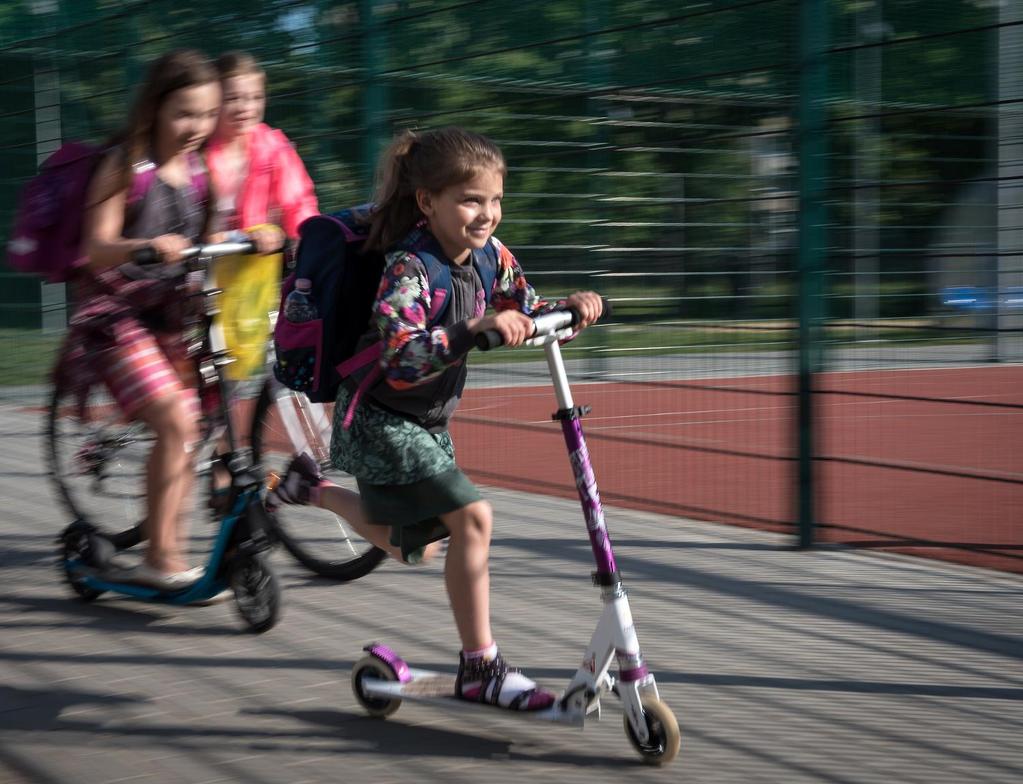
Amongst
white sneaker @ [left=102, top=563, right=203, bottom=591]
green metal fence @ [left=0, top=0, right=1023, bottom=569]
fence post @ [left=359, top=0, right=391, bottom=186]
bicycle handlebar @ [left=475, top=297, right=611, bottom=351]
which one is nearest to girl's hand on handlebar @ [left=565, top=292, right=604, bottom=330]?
bicycle handlebar @ [left=475, top=297, right=611, bottom=351]

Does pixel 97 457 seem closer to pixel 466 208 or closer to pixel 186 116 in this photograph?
pixel 186 116

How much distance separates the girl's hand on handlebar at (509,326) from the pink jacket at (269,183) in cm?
217

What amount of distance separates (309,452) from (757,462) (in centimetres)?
411

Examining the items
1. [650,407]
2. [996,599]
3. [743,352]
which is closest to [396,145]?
[996,599]

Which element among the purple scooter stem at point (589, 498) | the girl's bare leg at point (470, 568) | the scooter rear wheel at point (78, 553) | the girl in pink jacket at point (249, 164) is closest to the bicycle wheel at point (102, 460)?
the scooter rear wheel at point (78, 553)

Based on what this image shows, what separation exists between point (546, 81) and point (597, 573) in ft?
11.8

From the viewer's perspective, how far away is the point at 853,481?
25.4ft

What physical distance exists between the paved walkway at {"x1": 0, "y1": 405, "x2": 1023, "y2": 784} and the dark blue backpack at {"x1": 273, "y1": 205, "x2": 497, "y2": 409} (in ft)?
2.85

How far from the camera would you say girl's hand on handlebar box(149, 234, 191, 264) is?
4301mm

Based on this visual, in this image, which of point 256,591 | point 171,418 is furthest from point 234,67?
point 256,591

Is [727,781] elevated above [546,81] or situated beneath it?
situated beneath

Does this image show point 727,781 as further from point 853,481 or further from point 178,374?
point 853,481

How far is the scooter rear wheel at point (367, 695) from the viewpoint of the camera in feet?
12.1

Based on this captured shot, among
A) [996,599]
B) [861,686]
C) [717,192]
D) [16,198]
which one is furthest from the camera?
[16,198]
